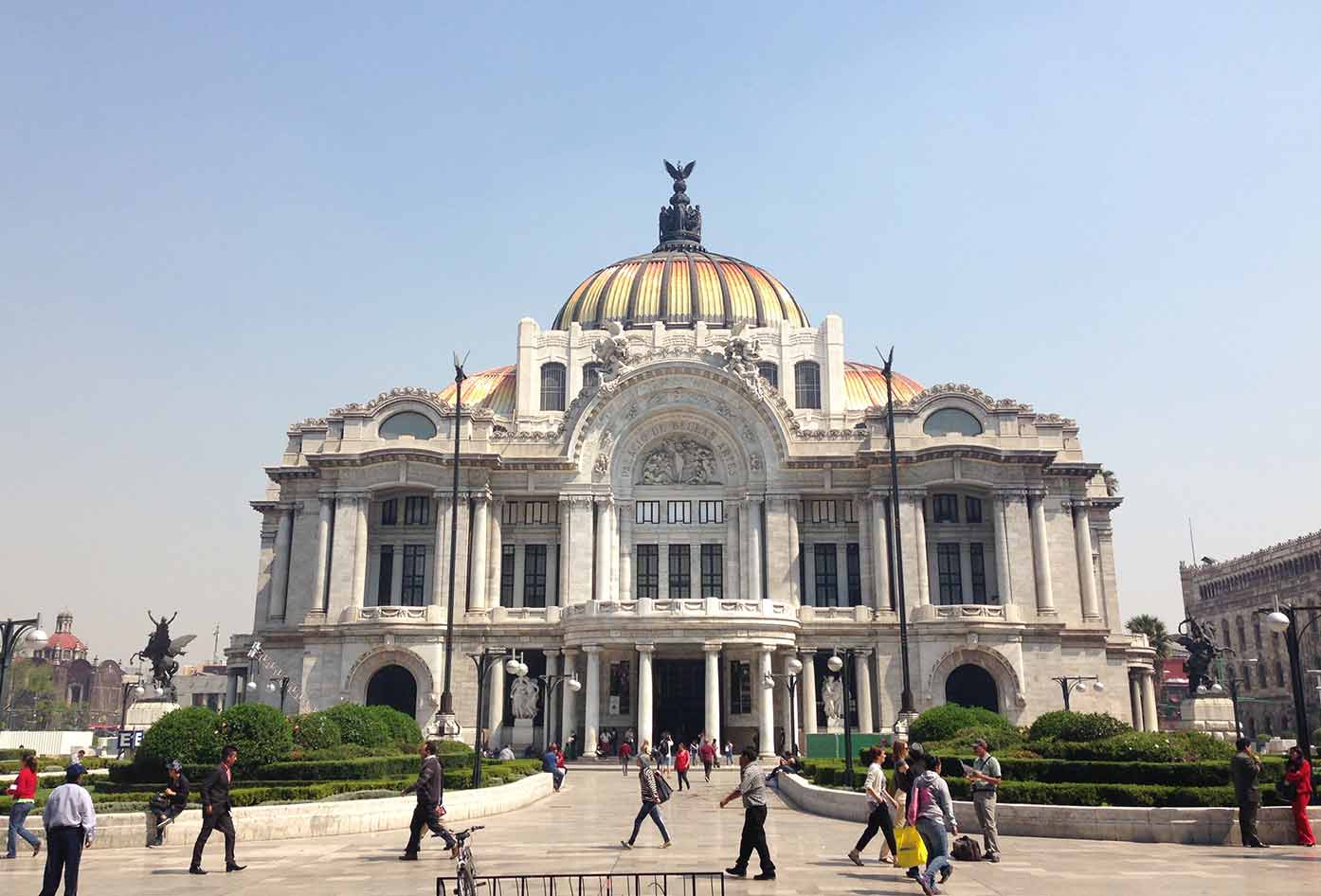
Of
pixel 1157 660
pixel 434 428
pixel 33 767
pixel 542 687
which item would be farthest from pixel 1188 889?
pixel 1157 660

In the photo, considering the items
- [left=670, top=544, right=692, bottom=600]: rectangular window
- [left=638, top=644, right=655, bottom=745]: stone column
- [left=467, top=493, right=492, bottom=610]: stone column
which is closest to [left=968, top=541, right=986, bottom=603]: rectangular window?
[left=670, top=544, right=692, bottom=600]: rectangular window

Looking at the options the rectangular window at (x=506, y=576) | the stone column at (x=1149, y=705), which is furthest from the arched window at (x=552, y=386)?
the stone column at (x=1149, y=705)

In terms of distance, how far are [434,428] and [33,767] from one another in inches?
1686

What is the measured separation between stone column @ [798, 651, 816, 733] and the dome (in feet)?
89.1

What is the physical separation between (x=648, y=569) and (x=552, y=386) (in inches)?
650

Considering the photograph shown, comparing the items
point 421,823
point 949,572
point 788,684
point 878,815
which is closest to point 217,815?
point 421,823

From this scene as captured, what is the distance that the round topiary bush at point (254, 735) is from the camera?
2925cm

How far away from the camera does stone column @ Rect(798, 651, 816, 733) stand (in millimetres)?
56031

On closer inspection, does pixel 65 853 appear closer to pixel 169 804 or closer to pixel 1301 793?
pixel 169 804

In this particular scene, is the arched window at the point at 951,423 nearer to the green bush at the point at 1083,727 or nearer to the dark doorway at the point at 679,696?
the dark doorway at the point at 679,696

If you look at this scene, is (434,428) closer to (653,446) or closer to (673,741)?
(653,446)

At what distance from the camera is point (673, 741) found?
191 ft

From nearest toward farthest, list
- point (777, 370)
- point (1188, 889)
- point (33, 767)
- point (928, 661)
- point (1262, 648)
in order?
point (1188, 889) < point (33, 767) < point (928, 661) < point (777, 370) < point (1262, 648)

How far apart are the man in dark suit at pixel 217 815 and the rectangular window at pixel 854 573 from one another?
151 ft
